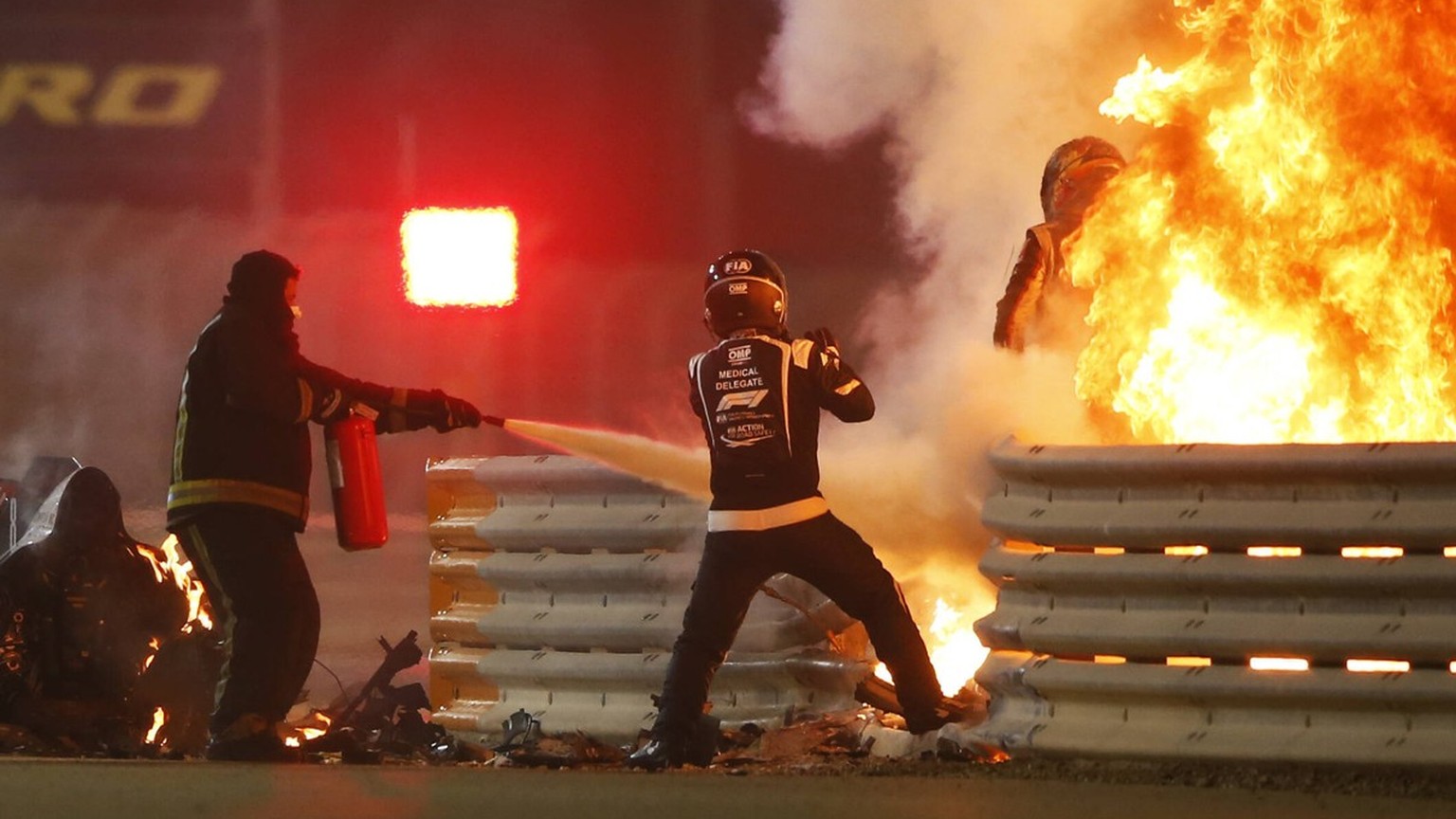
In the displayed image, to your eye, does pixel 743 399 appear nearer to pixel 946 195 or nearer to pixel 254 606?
pixel 254 606

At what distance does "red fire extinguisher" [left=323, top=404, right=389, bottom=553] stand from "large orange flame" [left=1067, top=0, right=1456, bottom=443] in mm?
2983

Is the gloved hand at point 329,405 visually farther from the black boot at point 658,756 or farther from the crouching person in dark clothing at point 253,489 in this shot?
the black boot at point 658,756

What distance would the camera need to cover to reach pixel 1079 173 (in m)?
9.65

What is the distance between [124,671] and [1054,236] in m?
4.23

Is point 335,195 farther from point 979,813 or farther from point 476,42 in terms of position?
point 979,813

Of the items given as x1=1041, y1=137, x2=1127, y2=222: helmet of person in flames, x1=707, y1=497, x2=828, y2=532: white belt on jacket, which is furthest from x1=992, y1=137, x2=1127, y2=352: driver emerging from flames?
x1=707, y1=497, x2=828, y2=532: white belt on jacket

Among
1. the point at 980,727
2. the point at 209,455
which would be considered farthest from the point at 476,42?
the point at 980,727

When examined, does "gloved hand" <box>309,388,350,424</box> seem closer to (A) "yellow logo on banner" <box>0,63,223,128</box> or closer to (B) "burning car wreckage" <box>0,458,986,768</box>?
(B) "burning car wreckage" <box>0,458,986,768</box>

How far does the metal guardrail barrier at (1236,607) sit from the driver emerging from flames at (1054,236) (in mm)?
3058

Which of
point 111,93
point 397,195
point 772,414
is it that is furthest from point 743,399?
point 111,93

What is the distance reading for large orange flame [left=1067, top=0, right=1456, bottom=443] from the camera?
8.69 m

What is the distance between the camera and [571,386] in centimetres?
1678

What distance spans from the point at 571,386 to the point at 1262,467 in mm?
10900

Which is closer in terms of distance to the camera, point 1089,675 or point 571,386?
point 1089,675
